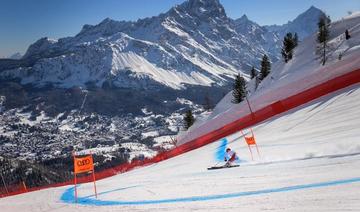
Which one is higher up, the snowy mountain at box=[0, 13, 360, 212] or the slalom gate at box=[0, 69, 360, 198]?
the slalom gate at box=[0, 69, 360, 198]

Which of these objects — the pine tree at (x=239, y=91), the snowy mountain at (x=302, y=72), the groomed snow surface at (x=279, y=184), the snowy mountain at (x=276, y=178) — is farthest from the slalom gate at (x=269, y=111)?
the pine tree at (x=239, y=91)

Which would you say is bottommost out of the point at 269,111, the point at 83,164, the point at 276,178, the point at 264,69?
the point at 276,178

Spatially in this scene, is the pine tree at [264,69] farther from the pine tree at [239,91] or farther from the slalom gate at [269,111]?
the slalom gate at [269,111]

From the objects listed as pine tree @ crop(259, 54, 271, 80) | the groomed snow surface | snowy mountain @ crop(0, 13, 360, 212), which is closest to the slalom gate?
snowy mountain @ crop(0, 13, 360, 212)

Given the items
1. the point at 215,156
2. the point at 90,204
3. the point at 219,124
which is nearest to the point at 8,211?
the point at 90,204

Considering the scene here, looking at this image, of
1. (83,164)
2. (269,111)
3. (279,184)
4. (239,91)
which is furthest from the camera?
(239,91)

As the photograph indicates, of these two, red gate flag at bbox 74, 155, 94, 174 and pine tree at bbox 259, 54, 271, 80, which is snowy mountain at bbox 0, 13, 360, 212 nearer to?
red gate flag at bbox 74, 155, 94, 174

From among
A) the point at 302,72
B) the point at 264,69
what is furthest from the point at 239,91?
the point at 302,72

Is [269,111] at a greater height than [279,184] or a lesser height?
greater

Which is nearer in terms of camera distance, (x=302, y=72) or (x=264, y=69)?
(x=302, y=72)

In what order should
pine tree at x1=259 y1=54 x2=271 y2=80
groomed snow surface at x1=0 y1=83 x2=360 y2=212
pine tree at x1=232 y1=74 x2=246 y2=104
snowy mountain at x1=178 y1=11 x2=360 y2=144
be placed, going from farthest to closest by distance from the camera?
pine tree at x1=259 y1=54 x2=271 y2=80 → pine tree at x1=232 y1=74 x2=246 y2=104 → snowy mountain at x1=178 y1=11 x2=360 y2=144 → groomed snow surface at x1=0 y1=83 x2=360 y2=212

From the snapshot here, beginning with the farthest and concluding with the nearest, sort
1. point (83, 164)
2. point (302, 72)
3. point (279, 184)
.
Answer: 1. point (302, 72)
2. point (83, 164)
3. point (279, 184)

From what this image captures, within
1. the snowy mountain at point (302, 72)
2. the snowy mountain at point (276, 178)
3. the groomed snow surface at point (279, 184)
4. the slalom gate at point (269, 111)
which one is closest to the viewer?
the groomed snow surface at point (279, 184)

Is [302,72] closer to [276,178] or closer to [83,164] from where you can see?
[83,164]
